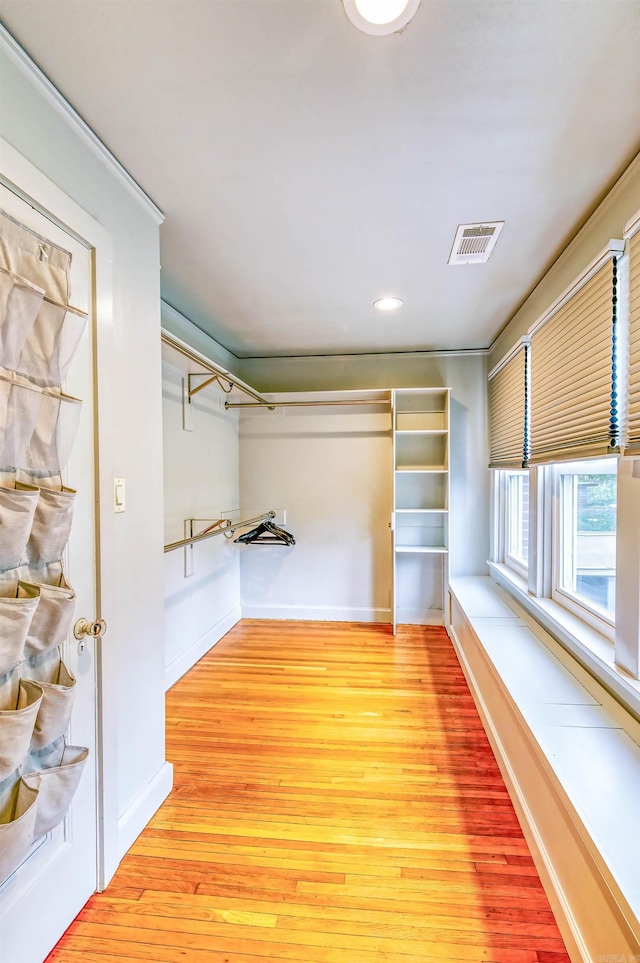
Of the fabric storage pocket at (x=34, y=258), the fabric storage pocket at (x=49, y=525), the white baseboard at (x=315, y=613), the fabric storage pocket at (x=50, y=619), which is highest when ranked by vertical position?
the fabric storage pocket at (x=34, y=258)

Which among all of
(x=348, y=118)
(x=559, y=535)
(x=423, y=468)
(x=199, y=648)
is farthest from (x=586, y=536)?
(x=199, y=648)

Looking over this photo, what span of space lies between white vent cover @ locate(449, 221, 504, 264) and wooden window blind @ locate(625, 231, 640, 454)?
57 cm

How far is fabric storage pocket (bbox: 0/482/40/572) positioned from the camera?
0.97 m

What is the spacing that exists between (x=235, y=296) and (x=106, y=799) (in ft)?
8.00

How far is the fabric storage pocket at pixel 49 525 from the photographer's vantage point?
1.09 meters

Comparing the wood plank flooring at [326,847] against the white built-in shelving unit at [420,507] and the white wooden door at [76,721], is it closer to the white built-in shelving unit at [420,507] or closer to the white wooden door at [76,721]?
the white wooden door at [76,721]

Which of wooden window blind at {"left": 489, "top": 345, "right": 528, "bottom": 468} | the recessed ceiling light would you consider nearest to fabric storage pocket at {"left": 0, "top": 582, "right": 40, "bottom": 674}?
the recessed ceiling light

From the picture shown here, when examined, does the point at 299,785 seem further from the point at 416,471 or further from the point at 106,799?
the point at 416,471

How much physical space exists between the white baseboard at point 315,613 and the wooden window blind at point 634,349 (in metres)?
2.84

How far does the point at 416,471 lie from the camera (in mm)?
3467

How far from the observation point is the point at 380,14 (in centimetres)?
96

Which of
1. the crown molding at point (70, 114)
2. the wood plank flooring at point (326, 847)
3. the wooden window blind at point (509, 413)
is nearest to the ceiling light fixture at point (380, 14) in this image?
the crown molding at point (70, 114)

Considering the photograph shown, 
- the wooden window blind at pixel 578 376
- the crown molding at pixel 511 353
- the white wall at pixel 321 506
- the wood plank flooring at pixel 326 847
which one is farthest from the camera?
the white wall at pixel 321 506

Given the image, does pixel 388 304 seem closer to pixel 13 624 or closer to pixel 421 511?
pixel 421 511
